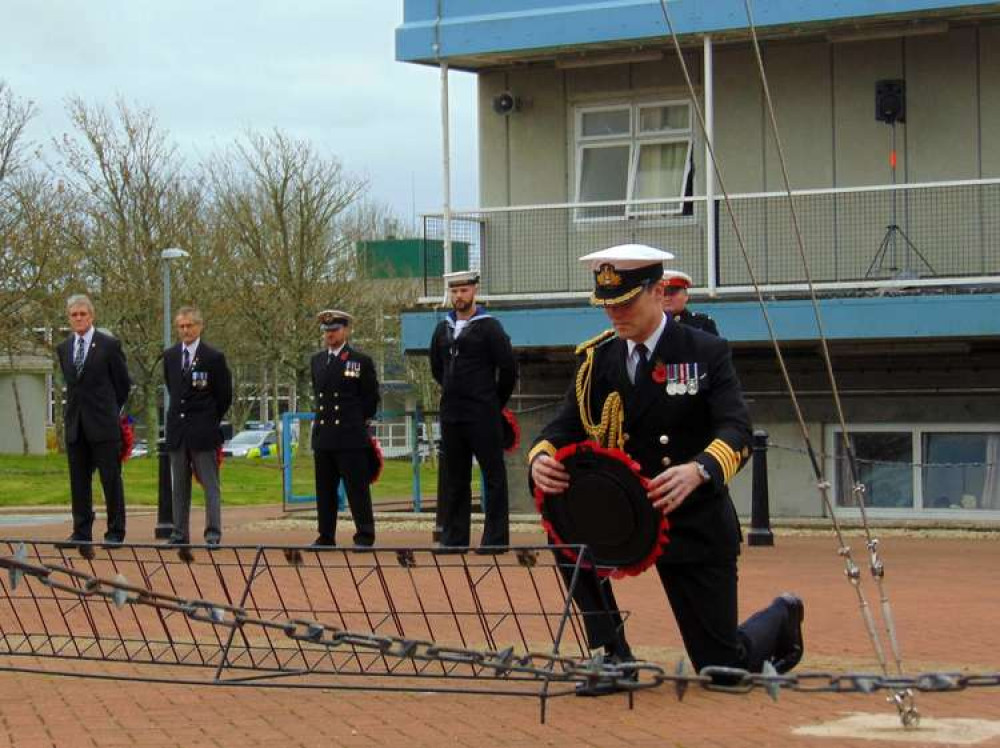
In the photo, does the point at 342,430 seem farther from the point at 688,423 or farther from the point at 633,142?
the point at 688,423

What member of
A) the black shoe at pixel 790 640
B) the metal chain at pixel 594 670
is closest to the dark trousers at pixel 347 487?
the metal chain at pixel 594 670

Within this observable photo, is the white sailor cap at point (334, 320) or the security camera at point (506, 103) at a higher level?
the security camera at point (506, 103)

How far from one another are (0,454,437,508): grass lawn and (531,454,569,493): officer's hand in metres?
20.7

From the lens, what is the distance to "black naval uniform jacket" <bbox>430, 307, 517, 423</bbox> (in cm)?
1501

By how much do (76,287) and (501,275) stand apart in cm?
3312

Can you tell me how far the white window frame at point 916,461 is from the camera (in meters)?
19.9

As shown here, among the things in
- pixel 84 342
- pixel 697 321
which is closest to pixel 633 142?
pixel 84 342

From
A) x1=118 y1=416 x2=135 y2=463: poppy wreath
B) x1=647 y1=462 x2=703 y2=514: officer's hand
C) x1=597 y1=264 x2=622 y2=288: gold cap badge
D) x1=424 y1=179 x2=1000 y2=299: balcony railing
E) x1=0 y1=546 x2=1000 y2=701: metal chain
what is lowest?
x1=0 y1=546 x2=1000 y2=701: metal chain

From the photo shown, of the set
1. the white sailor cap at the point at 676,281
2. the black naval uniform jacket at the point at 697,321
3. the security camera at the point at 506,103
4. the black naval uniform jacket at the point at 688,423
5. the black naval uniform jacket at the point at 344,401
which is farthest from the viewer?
the security camera at the point at 506,103

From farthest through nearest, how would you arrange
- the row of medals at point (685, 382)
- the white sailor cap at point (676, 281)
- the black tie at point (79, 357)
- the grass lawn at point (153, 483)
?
the grass lawn at point (153, 483) < the black tie at point (79, 357) < the white sailor cap at point (676, 281) < the row of medals at point (685, 382)

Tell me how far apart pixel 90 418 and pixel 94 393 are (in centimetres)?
21

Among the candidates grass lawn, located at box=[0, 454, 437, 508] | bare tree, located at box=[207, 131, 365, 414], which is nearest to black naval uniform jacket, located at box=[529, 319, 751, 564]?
grass lawn, located at box=[0, 454, 437, 508]

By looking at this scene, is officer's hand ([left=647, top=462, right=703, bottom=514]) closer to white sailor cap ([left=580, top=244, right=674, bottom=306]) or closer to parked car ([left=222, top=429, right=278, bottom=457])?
white sailor cap ([left=580, top=244, right=674, bottom=306])

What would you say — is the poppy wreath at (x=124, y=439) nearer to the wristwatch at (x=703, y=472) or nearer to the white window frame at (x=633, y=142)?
the white window frame at (x=633, y=142)
